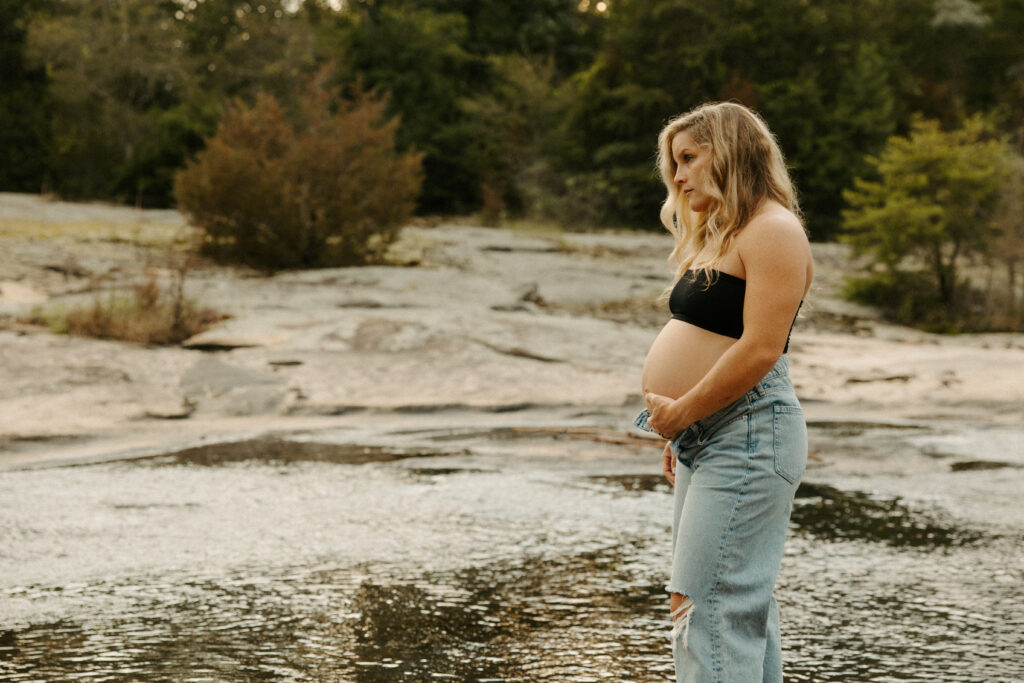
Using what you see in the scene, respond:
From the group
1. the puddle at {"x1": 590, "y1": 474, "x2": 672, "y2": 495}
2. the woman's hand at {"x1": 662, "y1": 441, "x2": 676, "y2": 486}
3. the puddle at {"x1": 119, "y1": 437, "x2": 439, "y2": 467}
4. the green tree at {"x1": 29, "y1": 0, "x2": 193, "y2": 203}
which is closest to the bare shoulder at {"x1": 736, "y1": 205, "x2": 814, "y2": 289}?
the woman's hand at {"x1": 662, "y1": 441, "x2": 676, "y2": 486}

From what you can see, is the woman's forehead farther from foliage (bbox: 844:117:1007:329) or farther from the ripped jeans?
foliage (bbox: 844:117:1007:329)

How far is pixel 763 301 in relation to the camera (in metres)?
2.58

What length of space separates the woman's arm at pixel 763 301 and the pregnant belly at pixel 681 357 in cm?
11

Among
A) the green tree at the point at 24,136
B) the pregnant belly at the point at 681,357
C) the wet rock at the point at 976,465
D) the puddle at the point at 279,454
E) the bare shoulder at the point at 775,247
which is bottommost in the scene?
the puddle at the point at 279,454

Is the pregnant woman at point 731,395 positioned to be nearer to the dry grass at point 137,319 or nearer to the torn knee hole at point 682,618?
the torn knee hole at point 682,618

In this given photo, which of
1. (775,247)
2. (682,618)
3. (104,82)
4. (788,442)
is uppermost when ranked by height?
(104,82)

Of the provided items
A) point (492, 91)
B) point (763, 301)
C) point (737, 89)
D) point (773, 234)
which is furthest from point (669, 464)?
point (492, 91)

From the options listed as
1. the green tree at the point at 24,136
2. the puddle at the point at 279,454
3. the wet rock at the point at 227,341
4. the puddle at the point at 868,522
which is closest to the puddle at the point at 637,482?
the puddle at the point at 868,522

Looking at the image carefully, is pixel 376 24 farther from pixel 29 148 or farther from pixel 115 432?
pixel 115 432

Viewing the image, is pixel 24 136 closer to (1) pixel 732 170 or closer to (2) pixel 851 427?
(2) pixel 851 427

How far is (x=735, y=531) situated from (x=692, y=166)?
88cm

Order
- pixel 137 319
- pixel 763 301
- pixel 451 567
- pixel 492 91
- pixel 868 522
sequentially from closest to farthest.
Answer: pixel 763 301 → pixel 451 567 → pixel 868 522 → pixel 137 319 → pixel 492 91

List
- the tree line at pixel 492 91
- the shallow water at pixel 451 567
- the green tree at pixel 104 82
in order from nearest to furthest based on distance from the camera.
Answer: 1. the shallow water at pixel 451 567
2. the green tree at pixel 104 82
3. the tree line at pixel 492 91

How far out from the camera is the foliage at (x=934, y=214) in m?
16.3
